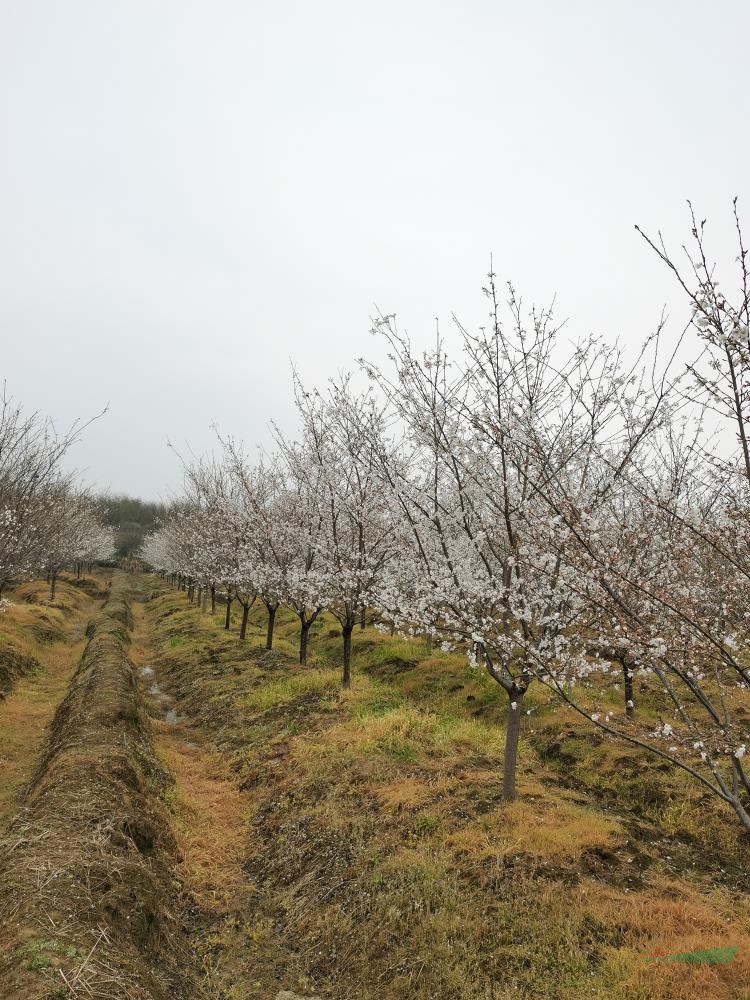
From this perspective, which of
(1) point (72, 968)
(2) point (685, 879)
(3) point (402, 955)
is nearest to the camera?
(1) point (72, 968)

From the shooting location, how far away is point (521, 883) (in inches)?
252

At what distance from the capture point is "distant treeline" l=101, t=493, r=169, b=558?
89.8m

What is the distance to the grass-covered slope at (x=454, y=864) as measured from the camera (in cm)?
546

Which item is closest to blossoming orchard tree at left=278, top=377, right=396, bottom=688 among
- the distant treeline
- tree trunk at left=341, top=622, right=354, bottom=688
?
tree trunk at left=341, top=622, right=354, bottom=688

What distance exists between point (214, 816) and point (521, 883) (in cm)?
560

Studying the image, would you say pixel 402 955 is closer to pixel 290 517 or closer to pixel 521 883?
pixel 521 883

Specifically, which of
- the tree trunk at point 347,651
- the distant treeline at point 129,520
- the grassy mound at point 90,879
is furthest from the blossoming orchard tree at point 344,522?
the distant treeline at point 129,520

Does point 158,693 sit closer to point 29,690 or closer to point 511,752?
point 29,690

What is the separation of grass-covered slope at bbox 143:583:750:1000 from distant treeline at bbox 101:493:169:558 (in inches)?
3222

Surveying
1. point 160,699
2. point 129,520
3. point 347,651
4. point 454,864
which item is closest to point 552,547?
point 454,864

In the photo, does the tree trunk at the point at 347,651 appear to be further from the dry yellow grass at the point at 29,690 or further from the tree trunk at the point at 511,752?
the dry yellow grass at the point at 29,690

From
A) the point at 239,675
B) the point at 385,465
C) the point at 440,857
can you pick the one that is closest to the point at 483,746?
the point at 440,857

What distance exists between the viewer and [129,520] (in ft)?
325

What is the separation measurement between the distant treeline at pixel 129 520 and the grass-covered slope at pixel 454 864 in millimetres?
81835
